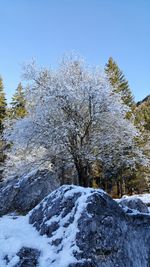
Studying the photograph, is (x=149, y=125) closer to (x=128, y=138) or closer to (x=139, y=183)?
(x=139, y=183)

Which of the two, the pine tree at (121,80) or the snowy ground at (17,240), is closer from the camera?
the snowy ground at (17,240)

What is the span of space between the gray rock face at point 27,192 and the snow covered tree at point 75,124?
111cm

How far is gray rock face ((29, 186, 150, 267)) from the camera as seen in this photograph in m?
6.57

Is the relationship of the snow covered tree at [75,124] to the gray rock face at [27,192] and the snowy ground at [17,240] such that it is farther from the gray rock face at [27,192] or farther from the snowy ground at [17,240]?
the snowy ground at [17,240]

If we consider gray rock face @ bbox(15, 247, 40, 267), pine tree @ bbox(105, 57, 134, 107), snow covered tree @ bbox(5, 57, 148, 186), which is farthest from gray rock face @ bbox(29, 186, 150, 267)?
pine tree @ bbox(105, 57, 134, 107)

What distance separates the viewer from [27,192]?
656 inches

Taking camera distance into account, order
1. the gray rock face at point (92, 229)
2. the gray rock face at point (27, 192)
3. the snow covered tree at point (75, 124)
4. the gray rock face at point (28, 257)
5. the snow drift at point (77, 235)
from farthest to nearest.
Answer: the snow covered tree at point (75, 124)
the gray rock face at point (27, 192)
the gray rock face at point (92, 229)
the snow drift at point (77, 235)
the gray rock face at point (28, 257)

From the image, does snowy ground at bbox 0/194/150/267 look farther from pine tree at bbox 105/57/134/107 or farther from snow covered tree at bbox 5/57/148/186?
pine tree at bbox 105/57/134/107

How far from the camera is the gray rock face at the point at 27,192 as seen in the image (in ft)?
52.5

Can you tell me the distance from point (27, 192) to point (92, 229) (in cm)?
1031

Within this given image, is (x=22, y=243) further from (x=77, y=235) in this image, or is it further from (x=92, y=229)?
(x=92, y=229)

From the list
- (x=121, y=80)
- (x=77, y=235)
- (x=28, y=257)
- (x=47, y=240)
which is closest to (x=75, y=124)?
(x=47, y=240)

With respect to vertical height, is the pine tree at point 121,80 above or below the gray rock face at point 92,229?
above

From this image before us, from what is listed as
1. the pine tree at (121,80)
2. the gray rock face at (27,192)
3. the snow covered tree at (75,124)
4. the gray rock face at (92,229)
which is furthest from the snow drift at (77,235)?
the pine tree at (121,80)
